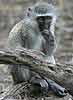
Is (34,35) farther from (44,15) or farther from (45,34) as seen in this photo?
(44,15)

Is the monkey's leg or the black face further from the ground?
the black face

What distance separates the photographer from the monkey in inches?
293

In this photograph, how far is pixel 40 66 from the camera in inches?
265

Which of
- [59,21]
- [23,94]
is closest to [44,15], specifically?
[23,94]

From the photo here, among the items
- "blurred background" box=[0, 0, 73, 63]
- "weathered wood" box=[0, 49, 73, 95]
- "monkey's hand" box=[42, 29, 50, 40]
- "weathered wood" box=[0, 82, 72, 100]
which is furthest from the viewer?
"blurred background" box=[0, 0, 73, 63]

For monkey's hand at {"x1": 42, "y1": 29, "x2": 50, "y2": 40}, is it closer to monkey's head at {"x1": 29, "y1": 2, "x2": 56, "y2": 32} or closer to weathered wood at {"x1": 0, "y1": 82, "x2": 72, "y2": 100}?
monkey's head at {"x1": 29, "y1": 2, "x2": 56, "y2": 32}

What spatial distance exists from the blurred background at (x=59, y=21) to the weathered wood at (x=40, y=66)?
10.8ft

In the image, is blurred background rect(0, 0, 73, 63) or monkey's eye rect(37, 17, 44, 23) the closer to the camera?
monkey's eye rect(37, 17, 44, 23)

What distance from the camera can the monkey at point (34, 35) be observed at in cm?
743

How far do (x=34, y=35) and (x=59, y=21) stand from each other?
6.73 metres

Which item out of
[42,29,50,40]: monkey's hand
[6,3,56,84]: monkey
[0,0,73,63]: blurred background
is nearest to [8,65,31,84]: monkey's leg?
[6,3,56,84]: monkey

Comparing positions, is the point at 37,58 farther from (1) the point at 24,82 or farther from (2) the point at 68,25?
(2) the point at 68,25

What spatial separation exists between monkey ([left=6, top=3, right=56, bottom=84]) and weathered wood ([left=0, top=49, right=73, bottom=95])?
1.85ft

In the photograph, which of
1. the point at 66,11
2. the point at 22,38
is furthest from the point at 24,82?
the point at 66,11
